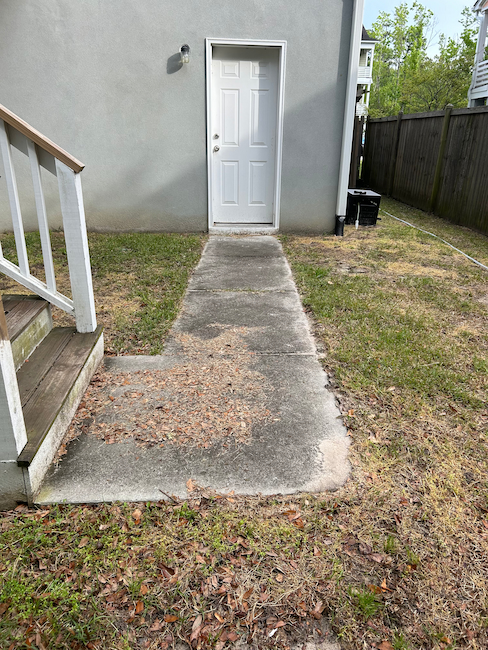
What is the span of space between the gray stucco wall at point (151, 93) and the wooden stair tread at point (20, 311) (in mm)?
4225

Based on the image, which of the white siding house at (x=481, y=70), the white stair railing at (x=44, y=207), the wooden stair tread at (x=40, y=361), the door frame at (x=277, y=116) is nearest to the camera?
the wooden stair tread at (x=40, y=361)

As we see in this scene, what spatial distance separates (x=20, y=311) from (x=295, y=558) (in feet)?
6.63

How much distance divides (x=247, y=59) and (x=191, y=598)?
6.66m

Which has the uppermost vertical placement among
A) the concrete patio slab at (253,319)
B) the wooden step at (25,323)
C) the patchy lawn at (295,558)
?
the wooden step at (25,323)

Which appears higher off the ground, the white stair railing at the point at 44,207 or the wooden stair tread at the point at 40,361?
the white stair railing at the point at 44,207

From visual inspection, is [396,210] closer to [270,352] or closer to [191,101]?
[191,101]

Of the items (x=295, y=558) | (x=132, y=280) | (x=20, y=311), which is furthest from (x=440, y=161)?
(x=295, y=558)

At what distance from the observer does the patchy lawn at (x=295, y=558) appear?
1.48m

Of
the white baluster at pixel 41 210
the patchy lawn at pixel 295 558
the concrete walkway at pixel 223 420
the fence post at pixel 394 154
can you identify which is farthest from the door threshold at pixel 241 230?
the fence post at pixel 394 154

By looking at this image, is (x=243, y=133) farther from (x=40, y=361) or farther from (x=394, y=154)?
(x=394, y=154)

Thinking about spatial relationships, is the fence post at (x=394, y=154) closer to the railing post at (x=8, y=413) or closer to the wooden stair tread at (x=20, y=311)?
the wooden stair tread at (x=20, y=311)

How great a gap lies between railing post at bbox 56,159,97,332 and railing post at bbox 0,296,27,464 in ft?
3.38

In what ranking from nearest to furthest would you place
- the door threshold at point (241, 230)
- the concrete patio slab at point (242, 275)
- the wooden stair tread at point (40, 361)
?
1. the wooden stair tread at point (40, 361)
2. the concrete patio slab at point (242, 275)
3. the door threshold at point (241, 230)

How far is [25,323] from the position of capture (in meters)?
2.62
